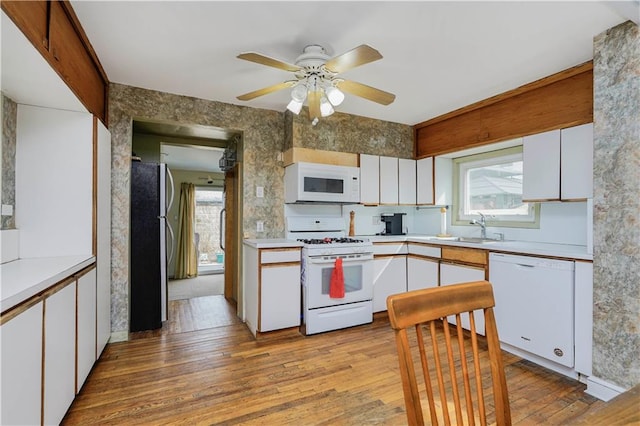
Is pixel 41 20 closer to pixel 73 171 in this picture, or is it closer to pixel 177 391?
pixel 73 171

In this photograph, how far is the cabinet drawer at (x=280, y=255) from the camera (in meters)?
3.03

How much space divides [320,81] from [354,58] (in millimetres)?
597

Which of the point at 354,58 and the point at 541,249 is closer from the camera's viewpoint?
the point at 354,58

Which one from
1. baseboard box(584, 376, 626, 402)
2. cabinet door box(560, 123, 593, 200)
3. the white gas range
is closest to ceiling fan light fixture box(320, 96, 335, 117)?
the white gas range

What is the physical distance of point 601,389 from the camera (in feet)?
6.71

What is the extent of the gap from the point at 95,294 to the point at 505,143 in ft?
12.7

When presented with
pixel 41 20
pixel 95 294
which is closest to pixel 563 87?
pixel 41 20

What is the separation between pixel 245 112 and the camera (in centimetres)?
346

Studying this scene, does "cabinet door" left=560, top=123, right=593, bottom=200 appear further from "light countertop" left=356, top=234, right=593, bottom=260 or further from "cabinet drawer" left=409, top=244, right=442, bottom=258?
"cabinet drawer" left=409, top=244, right=442, bottom=258

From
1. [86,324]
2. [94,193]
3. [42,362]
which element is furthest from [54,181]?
[42,362]

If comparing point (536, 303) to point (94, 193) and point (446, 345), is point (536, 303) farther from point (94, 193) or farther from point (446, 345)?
point (94, 193)

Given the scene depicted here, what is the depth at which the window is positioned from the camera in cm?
336

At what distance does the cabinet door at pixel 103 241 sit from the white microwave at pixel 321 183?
1671 mm

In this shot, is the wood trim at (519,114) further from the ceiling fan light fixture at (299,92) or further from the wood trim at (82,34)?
the wood trim at (82,34)
